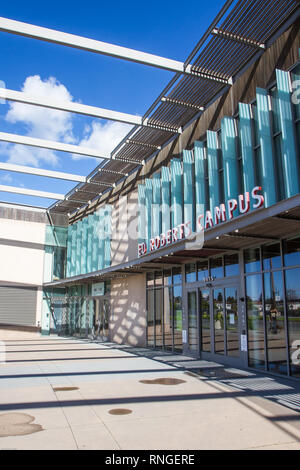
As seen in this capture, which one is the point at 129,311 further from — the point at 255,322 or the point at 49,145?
the point at 255,322

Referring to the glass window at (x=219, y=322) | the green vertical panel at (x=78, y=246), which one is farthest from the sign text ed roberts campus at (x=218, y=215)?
the green vertical panel at (x=78, y=246)

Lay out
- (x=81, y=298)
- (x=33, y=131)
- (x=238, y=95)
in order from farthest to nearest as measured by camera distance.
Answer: (x=81, y=298) < (x=33, y=131) < (x=238, y=95)

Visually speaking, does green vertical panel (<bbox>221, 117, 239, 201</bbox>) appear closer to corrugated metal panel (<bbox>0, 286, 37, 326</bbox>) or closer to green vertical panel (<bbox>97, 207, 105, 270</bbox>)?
green vertical panel (<bbox>97, 207, 105, 270</bbox>)

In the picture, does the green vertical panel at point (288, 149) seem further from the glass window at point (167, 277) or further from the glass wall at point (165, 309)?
the glass window at point (167, 277)

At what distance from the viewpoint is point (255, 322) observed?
10.9 metres

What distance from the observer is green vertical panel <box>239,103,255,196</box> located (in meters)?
10.6

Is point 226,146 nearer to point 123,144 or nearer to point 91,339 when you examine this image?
point 123,144

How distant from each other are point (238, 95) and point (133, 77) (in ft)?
11.2

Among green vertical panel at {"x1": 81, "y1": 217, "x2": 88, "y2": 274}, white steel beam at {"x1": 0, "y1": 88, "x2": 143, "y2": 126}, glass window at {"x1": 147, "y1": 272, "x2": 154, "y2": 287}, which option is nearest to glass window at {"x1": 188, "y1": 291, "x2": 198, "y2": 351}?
glass window at {"x1": 147, "y1": 272, "x2": 154, "y2": 287}

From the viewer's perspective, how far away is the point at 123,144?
1728cm

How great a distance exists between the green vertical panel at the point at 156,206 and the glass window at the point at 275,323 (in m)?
6.55

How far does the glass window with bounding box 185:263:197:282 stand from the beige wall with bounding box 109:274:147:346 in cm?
364

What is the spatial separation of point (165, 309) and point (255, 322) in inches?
222

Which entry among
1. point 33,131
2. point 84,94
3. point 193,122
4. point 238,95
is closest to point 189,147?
point 193,122
